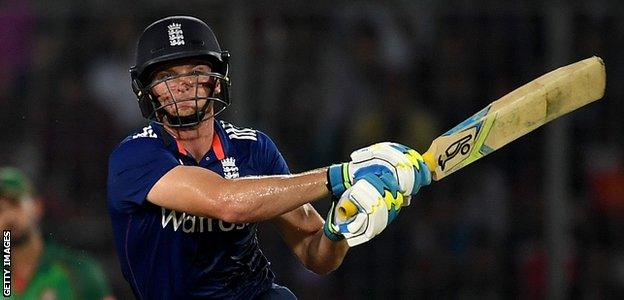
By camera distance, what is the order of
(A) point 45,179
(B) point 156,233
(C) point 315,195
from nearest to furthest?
(C) point 315,195, (B) point 156,233, (A) point 45,179

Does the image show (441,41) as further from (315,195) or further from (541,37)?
(315,195)

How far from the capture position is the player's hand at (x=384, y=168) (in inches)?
177

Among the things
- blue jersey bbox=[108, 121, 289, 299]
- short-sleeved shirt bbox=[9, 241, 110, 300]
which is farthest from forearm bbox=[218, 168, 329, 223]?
short-sleeved shirt bbox=[9, 241, 110, 300]

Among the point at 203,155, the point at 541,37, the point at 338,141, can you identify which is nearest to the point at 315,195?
the point at 203,155

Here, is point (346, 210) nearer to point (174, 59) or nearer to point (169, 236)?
point (169, 236)

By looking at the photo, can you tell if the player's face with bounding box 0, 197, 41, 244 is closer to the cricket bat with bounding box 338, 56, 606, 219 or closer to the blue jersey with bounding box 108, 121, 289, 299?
the blue jersey with bounding box 108, 121, 289, 299

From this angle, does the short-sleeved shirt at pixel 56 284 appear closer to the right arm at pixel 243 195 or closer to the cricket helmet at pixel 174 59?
the cricket helmet at pixel 174 59

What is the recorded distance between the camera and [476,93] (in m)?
8.62

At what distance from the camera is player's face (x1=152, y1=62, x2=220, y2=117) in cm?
489

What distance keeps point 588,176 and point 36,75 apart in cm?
386

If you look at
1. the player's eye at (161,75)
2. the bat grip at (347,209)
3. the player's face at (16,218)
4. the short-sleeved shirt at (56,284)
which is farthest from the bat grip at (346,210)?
the player's face at (16,218)

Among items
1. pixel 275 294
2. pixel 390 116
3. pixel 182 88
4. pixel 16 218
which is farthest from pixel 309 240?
pixel 390 116

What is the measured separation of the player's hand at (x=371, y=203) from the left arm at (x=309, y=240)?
0.64m

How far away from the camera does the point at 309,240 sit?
5285 mm
